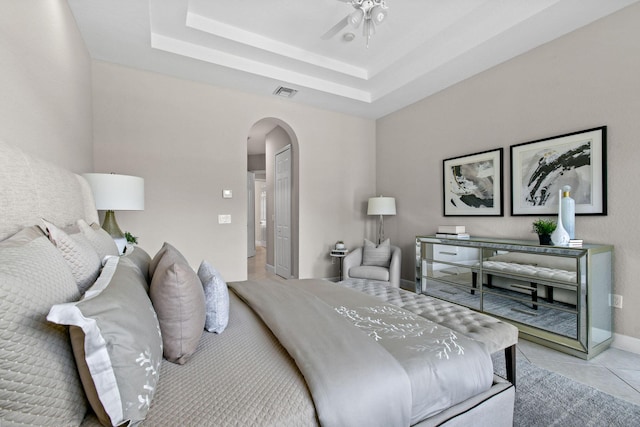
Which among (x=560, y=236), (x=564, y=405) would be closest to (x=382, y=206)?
(x=560, y=236)

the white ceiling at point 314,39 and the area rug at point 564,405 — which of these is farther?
the white ceiling at point 314,39

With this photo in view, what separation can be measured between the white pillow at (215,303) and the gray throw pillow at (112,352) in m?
0.44

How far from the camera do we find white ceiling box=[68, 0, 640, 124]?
2.48 metres

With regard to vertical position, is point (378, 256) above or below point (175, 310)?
below

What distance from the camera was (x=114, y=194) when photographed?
233 cm

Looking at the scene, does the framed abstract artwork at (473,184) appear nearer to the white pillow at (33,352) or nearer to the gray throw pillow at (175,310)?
the gray throw pillow at (175,310)

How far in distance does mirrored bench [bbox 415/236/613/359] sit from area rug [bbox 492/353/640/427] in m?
0.52

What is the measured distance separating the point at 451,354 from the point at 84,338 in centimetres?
122

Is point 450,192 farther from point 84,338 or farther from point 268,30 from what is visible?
point 84,338

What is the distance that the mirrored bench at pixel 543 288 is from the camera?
2.18 m

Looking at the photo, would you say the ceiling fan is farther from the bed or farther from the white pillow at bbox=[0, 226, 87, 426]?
the white pillow at bbox=[0, 226, 87, 426]

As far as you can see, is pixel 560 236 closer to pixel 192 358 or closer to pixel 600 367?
pixel 600 367

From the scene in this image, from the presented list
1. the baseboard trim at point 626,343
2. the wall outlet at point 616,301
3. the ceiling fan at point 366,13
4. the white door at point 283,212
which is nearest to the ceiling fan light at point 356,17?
the ceiling fan at point 366,13

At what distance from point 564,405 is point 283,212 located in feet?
14.1
